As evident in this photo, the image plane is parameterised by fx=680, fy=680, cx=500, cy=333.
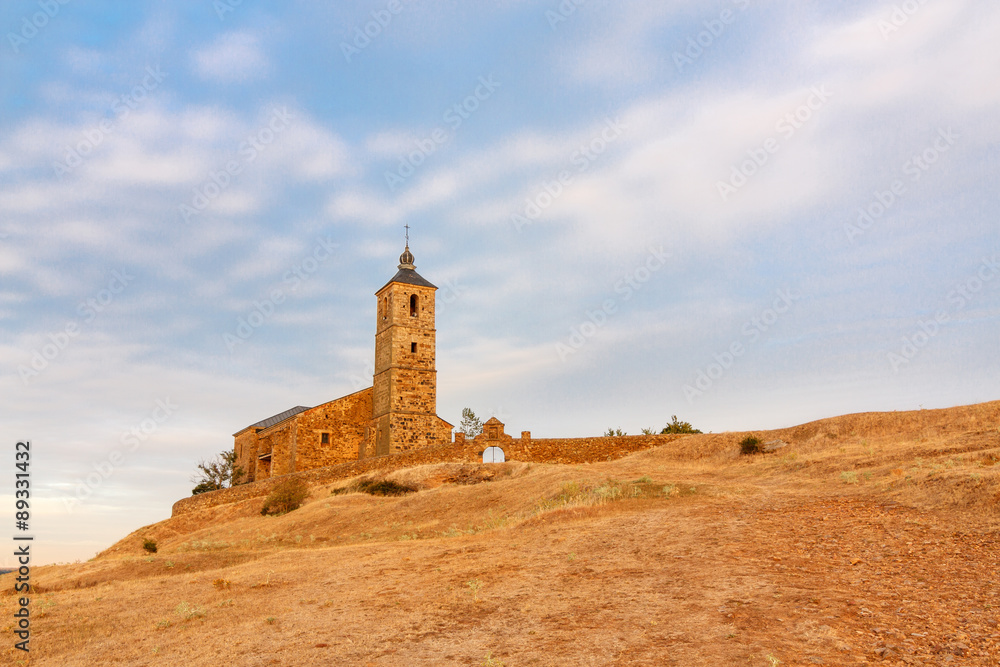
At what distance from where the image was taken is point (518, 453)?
101 feet

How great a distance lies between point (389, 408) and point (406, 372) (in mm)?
2345

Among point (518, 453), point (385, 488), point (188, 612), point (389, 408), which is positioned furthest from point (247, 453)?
point (188, 612)

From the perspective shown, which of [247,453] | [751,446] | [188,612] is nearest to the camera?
[188,612]

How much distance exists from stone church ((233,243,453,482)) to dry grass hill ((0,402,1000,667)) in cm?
1988

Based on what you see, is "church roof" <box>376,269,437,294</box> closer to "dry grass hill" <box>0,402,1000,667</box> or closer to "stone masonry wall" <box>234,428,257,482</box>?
"stone masonry wall" <box>234,428,257,482</box>

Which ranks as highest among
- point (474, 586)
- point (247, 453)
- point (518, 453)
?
point (247, 453)

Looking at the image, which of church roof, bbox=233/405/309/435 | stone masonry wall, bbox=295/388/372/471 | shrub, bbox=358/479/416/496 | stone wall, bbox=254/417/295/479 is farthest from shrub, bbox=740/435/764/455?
church roof, bbox=233/405/309/435

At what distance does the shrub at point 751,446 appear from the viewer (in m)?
25.0

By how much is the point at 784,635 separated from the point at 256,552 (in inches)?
582

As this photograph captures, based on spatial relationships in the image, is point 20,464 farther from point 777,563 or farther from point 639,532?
point 777,563

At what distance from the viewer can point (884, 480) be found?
1504 cm

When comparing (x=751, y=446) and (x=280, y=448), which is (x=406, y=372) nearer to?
(x=280, y=448)

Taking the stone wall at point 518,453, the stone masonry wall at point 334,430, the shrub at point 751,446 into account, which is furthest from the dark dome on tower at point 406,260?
the shrub at point 751,446

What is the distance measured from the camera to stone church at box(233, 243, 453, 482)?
130 feet
